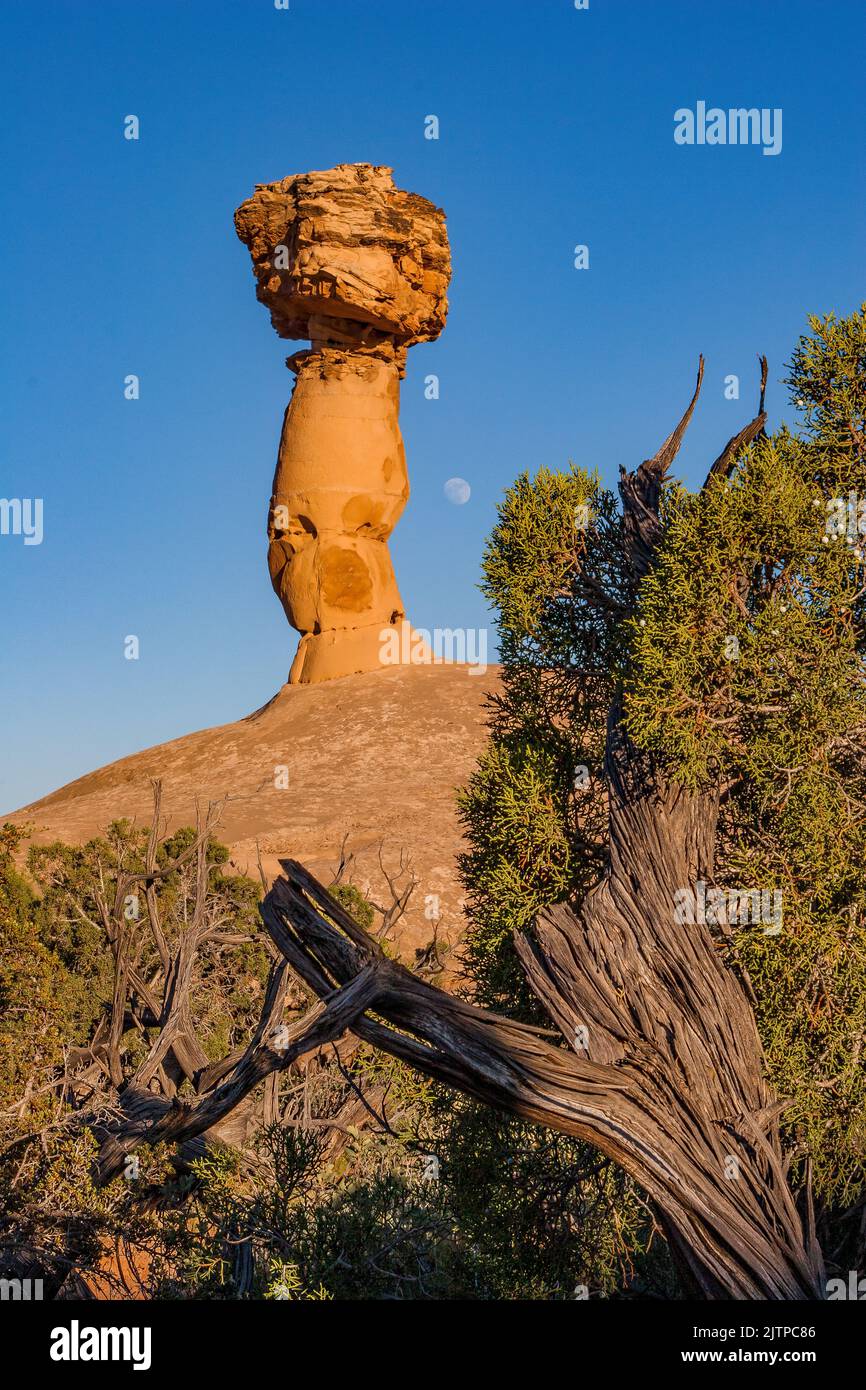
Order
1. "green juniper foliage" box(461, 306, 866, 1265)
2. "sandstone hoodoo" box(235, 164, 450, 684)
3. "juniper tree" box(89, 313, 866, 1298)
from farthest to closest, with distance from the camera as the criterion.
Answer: "sandstone hoodoo" box(235, 164, 450, 684) < "green juniper foliage" box(461, 306, 866, 1265) < "juniper tree" box(89, 313, 866, 1298)

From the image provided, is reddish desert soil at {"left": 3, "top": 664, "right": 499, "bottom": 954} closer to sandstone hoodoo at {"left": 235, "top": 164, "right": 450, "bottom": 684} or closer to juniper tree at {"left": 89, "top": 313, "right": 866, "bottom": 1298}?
sandstone hoodoo at {"left": 235, "top": 164, "right": 450, "bottom": 684}

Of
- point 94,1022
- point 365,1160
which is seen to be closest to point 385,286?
point 94,1022

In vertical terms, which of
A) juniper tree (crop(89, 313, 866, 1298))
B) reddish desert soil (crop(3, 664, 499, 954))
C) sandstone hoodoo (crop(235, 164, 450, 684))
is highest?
sandstone hoodoo (crop(235, 164, 450, 684))

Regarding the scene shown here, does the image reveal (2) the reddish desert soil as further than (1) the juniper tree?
Yes

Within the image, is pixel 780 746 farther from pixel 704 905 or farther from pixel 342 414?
pixel 342 414

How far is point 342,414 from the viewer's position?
3991 cm

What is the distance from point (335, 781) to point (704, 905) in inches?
1035

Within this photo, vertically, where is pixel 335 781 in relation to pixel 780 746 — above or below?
above

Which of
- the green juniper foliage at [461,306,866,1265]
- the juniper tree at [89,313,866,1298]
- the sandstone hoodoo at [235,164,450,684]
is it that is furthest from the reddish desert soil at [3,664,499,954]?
A: the juniper tree at [89,313,866,1298]

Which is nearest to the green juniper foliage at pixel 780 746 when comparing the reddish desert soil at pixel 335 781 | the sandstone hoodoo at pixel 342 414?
the reddish desert soil at pixel 335 781

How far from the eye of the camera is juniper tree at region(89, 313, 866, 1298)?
573cm

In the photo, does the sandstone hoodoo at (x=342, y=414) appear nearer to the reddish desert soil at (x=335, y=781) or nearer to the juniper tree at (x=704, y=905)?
the reddish desert soil at (x=335, y=781)

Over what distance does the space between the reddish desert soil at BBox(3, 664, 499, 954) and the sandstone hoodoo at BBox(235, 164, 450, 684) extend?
7.70 ft

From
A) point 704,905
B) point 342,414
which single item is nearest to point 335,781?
point 342,414
